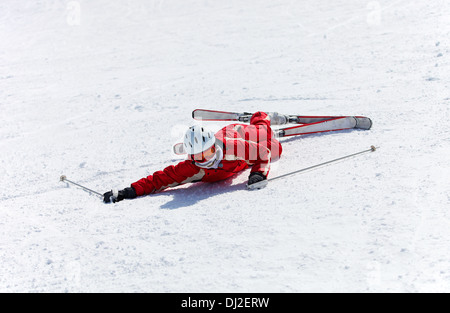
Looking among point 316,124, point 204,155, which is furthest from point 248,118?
point 204,155

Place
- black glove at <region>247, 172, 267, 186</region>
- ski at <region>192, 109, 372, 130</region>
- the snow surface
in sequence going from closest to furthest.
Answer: the snow surface, black glove at <region>247, 172, 267, 186</region>, ski at <region>192, 109, 372, 130</region>

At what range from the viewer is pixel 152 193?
5.20m

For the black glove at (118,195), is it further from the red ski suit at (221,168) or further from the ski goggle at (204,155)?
the ski goggle at (204,155)

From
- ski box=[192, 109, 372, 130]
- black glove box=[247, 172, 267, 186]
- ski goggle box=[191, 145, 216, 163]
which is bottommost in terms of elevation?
black glove box=[247, 172, 267, 186]

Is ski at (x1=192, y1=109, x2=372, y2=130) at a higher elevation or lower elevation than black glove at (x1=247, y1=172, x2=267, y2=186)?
higher

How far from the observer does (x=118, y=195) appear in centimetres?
504

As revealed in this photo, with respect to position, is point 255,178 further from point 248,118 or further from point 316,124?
point 248,118

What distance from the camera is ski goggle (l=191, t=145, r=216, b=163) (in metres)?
4.75

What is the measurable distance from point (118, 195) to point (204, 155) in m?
1.06

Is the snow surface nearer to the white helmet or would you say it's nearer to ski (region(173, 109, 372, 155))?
ski (region(173, 109, 372, 155))

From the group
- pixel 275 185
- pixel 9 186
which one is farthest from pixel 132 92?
pixel 275 185

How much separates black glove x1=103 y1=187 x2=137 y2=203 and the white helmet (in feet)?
2.78

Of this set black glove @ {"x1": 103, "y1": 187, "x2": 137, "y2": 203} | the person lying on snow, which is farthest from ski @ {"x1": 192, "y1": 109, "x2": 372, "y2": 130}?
black glove @ {"x1": 103, "y1": 187, "x2": 137, "y2": 203}
